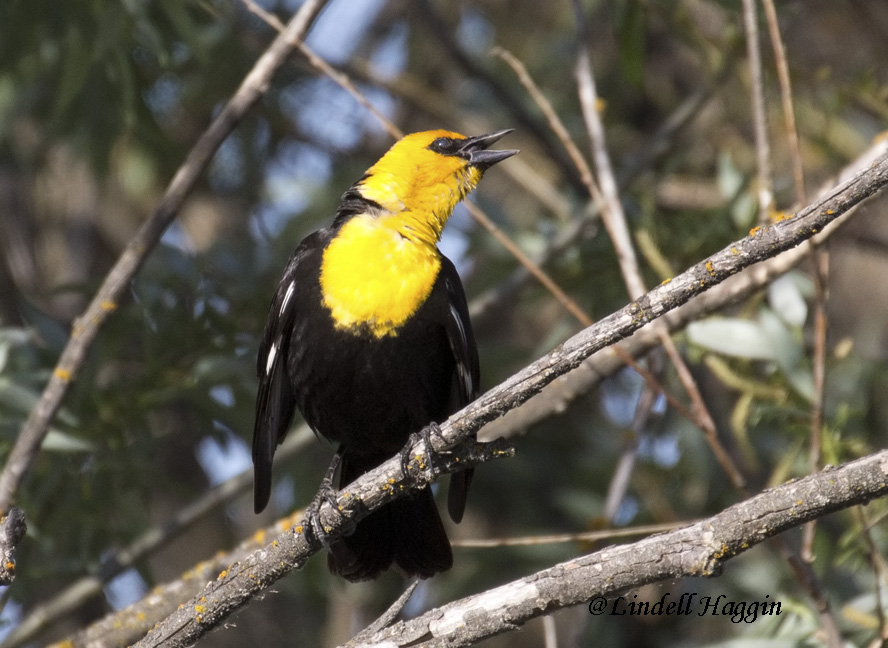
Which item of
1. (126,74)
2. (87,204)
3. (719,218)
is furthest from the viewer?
(87,204)

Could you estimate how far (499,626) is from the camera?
2.34 metres

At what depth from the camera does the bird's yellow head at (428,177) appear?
12.9 ft

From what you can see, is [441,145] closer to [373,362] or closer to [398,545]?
[373,362]

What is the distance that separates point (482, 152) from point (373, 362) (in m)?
1.21

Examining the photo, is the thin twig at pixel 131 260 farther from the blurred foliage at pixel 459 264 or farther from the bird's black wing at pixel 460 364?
the bird's black wing at pixel 460 364

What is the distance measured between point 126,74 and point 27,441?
1.40 m

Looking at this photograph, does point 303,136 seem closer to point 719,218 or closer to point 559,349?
point 719,218

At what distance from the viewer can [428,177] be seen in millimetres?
4094

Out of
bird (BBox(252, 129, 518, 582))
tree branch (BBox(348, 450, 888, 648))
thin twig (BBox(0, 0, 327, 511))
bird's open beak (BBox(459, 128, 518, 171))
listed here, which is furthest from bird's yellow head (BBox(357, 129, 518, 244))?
tree branch (BBox(348, 450, 888, 648))

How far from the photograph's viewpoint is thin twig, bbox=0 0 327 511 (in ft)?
11.1

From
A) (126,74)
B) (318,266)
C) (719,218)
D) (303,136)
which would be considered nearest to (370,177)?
(318,266)

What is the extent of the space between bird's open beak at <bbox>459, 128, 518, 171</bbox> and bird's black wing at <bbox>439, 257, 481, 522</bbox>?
2.45ft

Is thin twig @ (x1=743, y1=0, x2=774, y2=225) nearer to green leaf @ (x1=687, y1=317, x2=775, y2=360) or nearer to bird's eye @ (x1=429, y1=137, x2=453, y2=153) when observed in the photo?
green leaf @ (x1=687, y1=317, x2=775, y2=360)

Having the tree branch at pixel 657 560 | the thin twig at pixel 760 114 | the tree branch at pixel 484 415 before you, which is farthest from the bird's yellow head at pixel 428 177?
the tree branch at pixel 657 560
